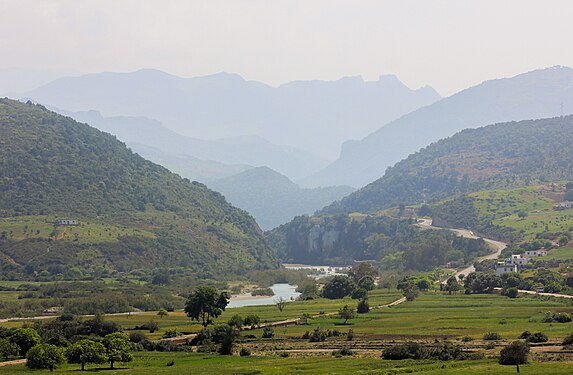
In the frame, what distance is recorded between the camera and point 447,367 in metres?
59.2

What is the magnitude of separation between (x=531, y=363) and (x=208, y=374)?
2090cm

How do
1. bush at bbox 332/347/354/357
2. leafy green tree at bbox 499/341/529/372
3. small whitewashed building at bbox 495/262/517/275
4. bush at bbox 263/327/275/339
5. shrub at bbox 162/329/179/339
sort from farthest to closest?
small whitewashed building at bbox 495/262/517/275, shrub at bbox 162/329/179/339, bush at bbox 263/327/275/339, bush at bbox 332/347/354/357, leafy green tree at bbox 499/341/529/372

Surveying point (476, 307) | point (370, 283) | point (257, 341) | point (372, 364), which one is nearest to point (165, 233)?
point (370, 283)

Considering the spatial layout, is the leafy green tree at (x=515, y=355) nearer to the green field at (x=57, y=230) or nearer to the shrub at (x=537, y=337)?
the shrub at (x=537, y=337)

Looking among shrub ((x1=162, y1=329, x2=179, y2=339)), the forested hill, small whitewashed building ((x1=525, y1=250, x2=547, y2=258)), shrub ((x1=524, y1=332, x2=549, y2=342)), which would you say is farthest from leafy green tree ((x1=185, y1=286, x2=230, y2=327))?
small whitewashed building ((x1=525, y1=250, x2=547, y2=258))

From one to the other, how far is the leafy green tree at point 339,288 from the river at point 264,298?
8347 mm

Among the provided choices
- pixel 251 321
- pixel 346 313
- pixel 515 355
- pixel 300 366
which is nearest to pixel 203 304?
pixel 251 321

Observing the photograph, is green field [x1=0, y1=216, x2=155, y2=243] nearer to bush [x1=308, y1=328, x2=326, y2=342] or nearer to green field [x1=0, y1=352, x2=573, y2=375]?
bush [x1=308, y1=328, x2=326, y2=342]

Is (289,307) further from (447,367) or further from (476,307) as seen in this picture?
(447,367)

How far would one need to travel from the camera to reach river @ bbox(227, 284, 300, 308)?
137 metres

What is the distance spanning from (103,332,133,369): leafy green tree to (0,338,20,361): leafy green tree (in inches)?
266

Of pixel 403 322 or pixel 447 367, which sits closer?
pixel 447 367

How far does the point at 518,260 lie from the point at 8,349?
98.8m

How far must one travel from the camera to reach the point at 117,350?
69.1 metres
